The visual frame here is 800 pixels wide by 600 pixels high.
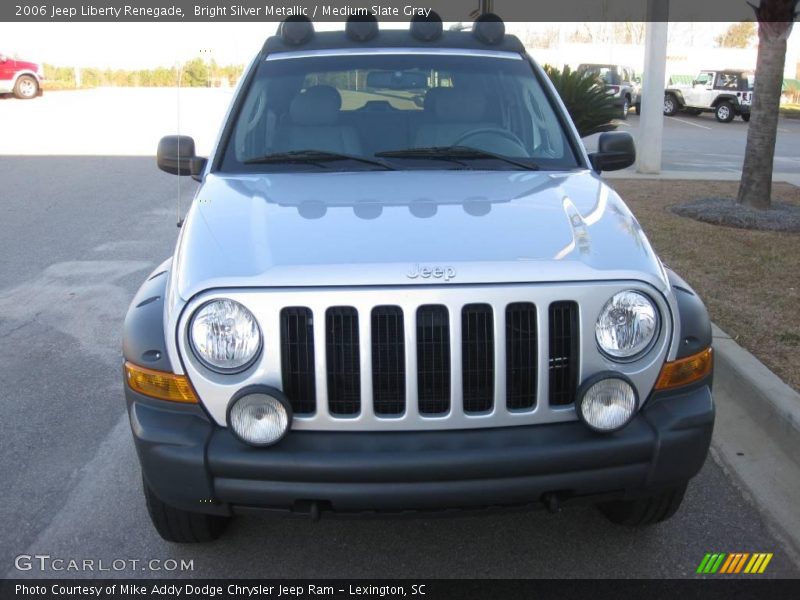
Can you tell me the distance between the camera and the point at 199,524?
3.20 meters

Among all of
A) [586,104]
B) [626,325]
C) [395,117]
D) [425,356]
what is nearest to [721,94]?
[586,104]

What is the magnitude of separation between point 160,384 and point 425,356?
0.87m

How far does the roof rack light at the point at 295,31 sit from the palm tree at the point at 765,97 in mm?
6552

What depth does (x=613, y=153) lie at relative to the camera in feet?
14.3

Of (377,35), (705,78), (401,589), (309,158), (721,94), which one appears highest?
(377,35)

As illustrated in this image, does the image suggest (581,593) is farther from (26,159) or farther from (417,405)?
(26,159)

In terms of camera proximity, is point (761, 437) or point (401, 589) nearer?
point (401, 589)

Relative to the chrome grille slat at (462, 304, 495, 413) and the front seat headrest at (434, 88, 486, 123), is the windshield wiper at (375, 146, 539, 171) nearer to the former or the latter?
the front seat headrest at (434, 88, 486, 123)

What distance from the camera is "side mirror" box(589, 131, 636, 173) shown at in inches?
171

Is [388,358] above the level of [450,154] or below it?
below

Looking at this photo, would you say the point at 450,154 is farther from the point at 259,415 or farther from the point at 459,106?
the point at 259,415

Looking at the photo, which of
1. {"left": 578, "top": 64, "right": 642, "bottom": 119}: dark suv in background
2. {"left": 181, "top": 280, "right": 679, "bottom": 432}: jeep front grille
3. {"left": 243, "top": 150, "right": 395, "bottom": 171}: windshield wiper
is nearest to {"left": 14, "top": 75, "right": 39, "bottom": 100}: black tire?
{"left": 578, "top": 64, "right": 642, "bottom": 119}: dark suv in background

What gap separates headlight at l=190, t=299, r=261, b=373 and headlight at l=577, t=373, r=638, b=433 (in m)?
1.04

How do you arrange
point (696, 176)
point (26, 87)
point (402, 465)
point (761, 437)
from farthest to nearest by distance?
point (26, 87) < point (696, 176) < point (761, 437) < point (402, 465)
